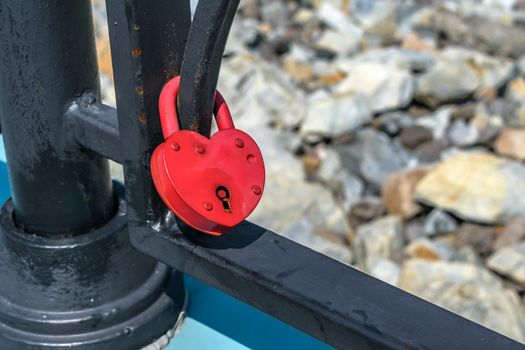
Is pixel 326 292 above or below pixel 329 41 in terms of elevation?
above

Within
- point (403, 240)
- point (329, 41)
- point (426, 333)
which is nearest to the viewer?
point (426, 333)

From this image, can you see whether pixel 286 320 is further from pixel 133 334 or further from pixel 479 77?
pixel 479 77

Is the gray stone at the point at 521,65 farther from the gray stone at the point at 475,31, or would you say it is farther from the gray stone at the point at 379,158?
the gray stone at the point at 379,158

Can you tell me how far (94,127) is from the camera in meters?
0.97

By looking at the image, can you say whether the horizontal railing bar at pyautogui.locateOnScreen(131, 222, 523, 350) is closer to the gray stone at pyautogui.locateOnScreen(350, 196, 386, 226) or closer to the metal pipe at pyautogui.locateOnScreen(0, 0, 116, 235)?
the metal pipe at pyautogui.locateOnScreen(0, 0, 116, 235)

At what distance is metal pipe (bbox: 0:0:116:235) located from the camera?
922mm

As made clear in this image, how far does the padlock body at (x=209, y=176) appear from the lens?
849 millimetres

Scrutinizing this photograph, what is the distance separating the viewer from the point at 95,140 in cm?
98

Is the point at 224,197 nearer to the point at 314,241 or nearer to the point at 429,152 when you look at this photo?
the point at 314,241

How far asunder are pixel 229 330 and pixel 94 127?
0.36 m

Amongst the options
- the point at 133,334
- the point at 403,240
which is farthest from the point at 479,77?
the point at 133,334

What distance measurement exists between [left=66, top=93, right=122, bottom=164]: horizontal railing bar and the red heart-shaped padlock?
0.34ft

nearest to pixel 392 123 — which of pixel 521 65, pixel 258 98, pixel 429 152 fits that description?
pixel 429 152

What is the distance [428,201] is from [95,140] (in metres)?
3.45
